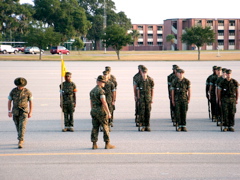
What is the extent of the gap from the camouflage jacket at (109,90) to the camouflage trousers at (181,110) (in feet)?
6.00

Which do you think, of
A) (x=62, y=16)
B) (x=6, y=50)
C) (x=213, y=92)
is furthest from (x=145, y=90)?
(x=62, y=16)

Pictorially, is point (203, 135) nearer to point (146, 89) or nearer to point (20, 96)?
point (146, 89)

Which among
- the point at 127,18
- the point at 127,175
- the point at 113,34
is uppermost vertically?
the point at 127,18

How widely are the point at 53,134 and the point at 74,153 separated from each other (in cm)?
254

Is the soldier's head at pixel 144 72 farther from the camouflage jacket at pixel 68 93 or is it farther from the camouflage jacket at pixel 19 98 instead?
the camouflage jacket at pixel 19 98

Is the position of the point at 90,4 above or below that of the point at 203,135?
above

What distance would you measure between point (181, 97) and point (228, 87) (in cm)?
131

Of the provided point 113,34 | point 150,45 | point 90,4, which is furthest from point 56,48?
point 150,45

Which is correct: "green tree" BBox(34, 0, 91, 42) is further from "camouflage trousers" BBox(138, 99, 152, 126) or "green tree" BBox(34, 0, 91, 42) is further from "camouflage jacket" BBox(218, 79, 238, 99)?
"camouflage jacket" BBox(218, 79, 238, 99)

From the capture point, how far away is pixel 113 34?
69.8 metres

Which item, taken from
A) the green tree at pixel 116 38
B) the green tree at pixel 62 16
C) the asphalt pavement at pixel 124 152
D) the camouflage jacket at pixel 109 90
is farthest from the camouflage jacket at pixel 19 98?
the green tree at pixel 62 16

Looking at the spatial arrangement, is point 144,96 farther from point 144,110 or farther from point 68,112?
point 68,112

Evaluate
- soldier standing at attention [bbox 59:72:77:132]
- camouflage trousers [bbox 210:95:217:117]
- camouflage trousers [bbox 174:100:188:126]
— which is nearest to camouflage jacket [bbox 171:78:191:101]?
camouflage trousers [bbox 174:100:188:126]

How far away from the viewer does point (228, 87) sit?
12.3 m
